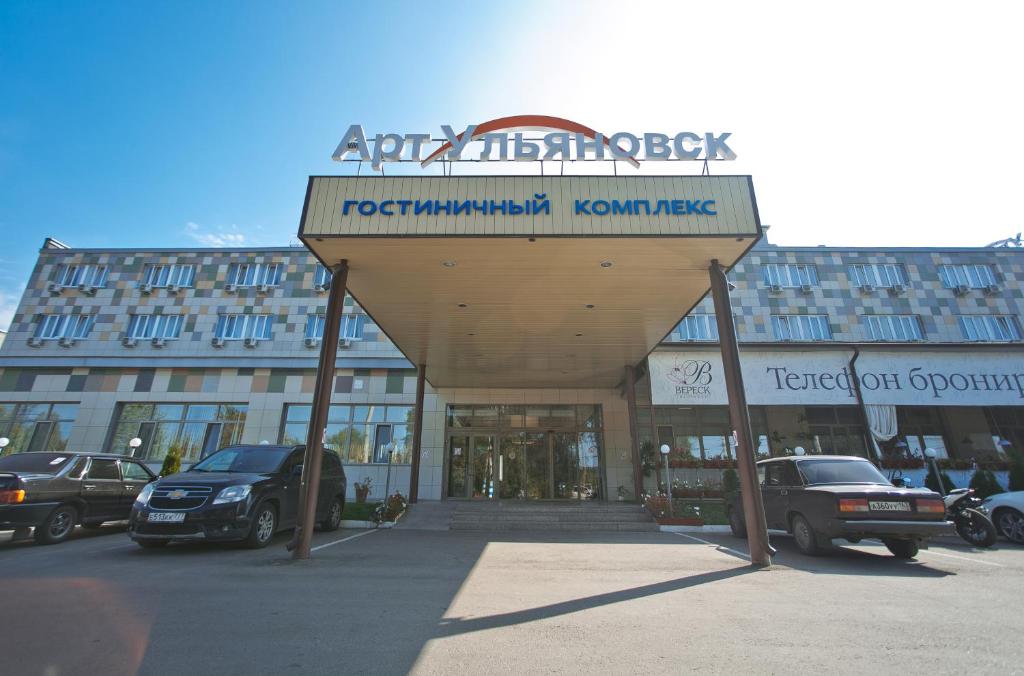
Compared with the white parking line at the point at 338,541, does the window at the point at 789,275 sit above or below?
above

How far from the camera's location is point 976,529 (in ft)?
25.8

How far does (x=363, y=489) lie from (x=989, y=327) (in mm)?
27876

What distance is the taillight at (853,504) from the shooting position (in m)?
6.14

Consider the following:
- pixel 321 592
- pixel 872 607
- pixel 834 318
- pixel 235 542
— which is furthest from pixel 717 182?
pixel 834 318

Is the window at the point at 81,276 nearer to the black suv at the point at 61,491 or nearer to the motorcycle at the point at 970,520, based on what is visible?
the black suv at the point at 61,491

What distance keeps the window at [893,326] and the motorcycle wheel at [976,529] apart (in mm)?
14717

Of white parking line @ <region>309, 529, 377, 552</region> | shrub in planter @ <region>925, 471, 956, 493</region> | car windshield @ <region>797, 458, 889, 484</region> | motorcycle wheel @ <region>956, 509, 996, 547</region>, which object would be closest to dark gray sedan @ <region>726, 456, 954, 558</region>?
car windshield @ <region>797, 458, 889, 484</region>

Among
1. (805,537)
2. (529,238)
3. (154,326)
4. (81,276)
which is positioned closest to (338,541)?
(529,238)

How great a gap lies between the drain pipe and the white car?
20.4 feet

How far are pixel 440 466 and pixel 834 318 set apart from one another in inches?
731

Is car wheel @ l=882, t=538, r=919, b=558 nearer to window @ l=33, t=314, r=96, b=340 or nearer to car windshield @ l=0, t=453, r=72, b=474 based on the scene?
car windshield @ l=0, t=453, r=72, b=474

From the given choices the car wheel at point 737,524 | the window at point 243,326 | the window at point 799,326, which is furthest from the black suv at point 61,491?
the window at point 799,326

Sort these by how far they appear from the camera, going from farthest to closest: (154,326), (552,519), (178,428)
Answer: (154,326) → (178,428) → (552,519)

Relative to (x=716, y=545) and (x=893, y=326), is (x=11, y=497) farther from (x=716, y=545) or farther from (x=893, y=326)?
(x=893, y=326)
